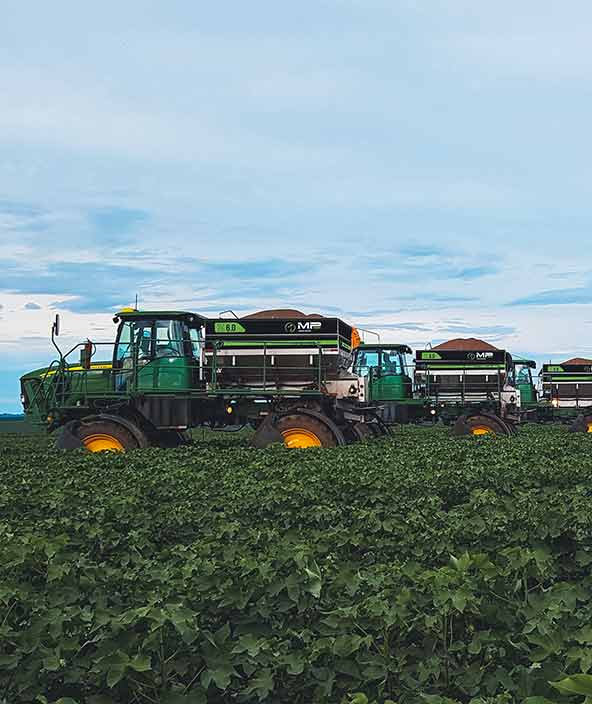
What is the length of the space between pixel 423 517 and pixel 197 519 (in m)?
2.28

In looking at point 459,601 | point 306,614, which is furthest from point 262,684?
point 459,601

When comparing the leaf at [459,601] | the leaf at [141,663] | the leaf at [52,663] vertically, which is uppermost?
the leaf at [459,601]

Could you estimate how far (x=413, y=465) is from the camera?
42.8 feet

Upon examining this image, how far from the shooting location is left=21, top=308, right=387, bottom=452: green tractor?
1789cm

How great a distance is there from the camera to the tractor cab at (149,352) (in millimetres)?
18219

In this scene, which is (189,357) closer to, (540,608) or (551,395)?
(540,608)

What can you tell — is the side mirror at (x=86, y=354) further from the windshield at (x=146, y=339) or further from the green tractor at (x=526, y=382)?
the green tractor at (x=526, y=382)

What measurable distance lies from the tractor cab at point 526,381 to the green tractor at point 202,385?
19.8m

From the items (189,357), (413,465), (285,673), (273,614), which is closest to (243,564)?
(273,614)

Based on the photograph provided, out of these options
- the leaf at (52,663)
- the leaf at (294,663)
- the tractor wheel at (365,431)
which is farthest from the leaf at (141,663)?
the tractor wheel at (365,431)

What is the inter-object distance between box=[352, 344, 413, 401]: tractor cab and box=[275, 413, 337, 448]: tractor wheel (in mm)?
10142

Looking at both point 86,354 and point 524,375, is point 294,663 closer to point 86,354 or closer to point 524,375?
point 86,354

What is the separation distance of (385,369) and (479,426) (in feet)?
11.6

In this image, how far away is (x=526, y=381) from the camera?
38906mm
